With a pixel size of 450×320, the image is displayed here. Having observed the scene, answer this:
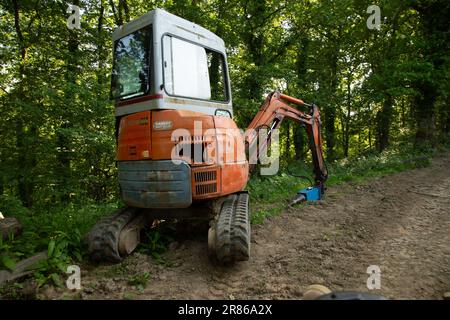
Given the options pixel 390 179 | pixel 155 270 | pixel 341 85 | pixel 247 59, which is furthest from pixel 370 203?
pixel 341 85

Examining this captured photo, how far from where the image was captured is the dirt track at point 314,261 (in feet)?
11.6

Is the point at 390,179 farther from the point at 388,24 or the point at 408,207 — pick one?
the point at 388,24

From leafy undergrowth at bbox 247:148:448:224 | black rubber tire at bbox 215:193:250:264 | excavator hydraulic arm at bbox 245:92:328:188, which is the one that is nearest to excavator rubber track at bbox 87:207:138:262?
black rubber tire at bbox 215:193:250:264

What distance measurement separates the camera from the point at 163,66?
13.6 ft

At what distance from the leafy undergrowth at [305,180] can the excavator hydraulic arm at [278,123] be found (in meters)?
1.09

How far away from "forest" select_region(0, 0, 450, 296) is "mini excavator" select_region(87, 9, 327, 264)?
9.03ft

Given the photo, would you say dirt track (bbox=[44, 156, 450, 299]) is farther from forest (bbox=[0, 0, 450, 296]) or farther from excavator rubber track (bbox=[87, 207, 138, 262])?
forest (bbox=[0, 0, 450, 296])

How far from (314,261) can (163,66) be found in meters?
3.22

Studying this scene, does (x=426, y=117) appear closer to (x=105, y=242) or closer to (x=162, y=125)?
(x=162, y=125)

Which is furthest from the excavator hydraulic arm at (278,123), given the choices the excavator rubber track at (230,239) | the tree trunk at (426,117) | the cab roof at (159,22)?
the tree trunk at (426,117)

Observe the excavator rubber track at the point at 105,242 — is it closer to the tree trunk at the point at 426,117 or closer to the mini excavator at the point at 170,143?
the mini excavator at the point at 170,143

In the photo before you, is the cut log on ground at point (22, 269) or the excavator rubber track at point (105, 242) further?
the excavator rubber track at point (105, 242)

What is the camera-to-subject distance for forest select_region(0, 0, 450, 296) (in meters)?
9.95

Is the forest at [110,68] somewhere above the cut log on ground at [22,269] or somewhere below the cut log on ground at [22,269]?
above
